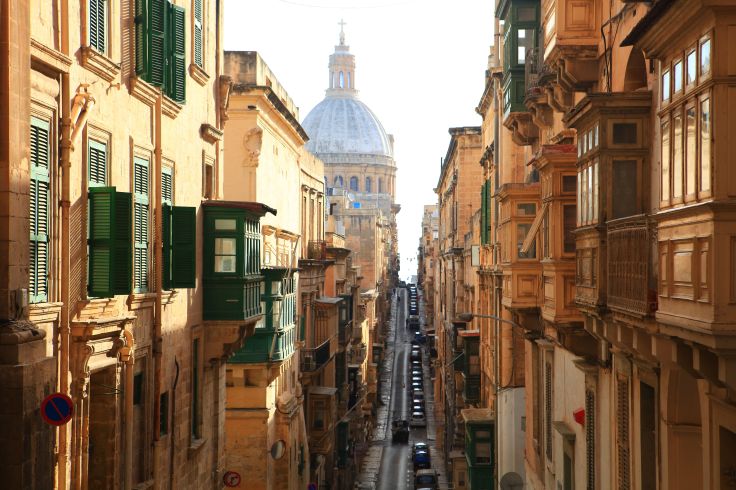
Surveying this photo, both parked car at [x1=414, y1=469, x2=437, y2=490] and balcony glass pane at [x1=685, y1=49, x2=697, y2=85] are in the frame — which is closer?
balcony glass pane at [x1=685, y1=49, x2=697, y2=85]

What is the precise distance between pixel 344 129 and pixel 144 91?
391ft

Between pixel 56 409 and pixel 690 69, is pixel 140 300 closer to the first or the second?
pixel 56 409

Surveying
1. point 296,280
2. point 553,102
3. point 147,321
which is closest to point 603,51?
point 553,102

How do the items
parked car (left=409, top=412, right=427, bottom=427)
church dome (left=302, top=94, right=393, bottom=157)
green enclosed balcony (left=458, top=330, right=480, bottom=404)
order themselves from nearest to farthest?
green enclosed balcony (left=458, top=330, right=480, bottom=404) < parked car (left=409, top=412, right=427, bottom=427) < church dome (left=302, top=94, right=393, bottom=157)

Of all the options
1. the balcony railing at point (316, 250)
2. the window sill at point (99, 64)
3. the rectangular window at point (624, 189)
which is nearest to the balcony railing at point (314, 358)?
the balcony railing at point (316, 250)

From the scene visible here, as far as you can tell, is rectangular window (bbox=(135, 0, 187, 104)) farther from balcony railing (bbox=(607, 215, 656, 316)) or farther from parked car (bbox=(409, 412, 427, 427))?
parked car (bbox=(409, 412, 427, 427))

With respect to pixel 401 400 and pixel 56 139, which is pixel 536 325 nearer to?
pixel 56 139

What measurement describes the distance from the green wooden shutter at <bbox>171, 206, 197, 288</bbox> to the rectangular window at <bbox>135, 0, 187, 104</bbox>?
1.84 metres

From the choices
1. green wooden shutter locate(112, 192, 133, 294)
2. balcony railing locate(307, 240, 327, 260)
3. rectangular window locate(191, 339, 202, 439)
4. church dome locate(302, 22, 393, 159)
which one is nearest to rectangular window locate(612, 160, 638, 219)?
green wooden shutter locate(112, 192, 133, 294)

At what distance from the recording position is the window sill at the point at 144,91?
1562 cm

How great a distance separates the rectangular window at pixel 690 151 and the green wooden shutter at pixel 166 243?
365 inches

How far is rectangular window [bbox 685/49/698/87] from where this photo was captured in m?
10.0

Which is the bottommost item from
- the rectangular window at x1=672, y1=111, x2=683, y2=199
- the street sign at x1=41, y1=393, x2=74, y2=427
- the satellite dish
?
the satellite dish

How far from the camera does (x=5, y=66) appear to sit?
34.8 feet
